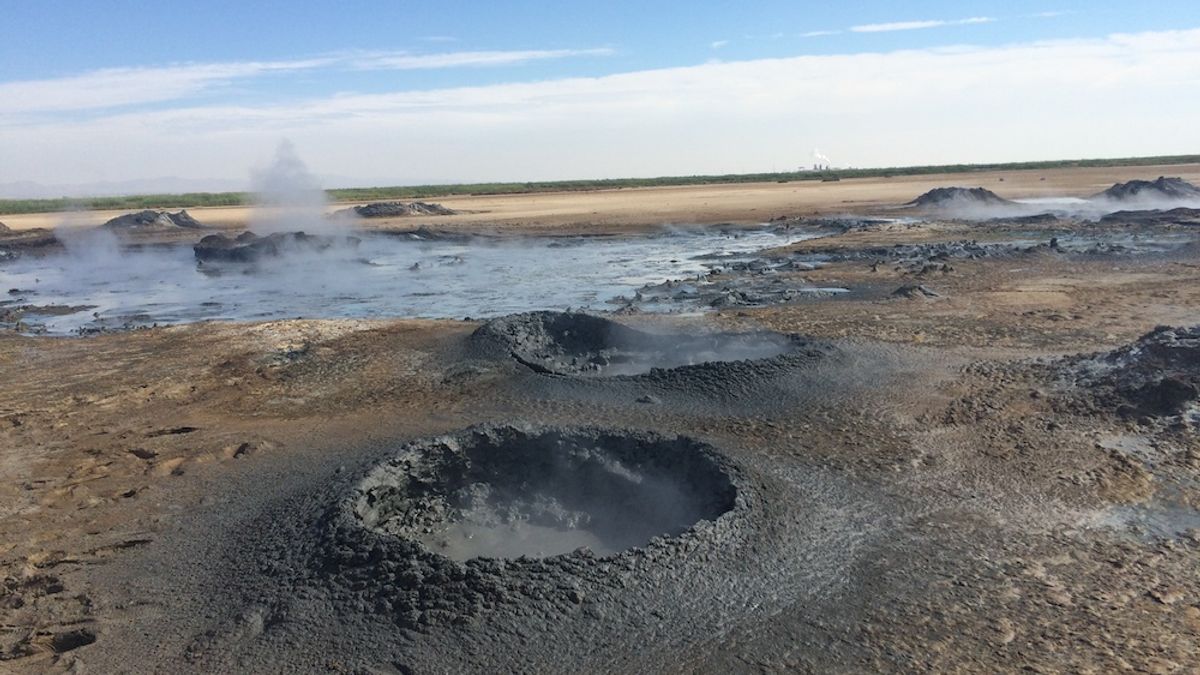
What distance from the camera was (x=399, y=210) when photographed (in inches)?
2045

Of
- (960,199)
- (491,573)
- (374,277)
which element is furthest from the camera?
(960,199)

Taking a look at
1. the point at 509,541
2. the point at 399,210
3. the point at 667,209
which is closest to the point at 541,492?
the point at 509,541

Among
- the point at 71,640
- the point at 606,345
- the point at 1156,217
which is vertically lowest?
the point at 71,640

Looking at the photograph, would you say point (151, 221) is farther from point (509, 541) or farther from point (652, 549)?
point (652, 549)

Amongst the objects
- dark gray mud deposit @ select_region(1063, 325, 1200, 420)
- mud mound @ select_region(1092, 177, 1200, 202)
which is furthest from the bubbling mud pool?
mud mound @ select_region(1092, 177, 1200, 202)

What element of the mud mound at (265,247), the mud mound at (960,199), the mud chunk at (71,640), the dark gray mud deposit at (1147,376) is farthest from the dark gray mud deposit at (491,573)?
the mud mound at (960,199)

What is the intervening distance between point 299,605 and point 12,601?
2024mm

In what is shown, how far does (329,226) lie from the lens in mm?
37906

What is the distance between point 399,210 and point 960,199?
31.9m

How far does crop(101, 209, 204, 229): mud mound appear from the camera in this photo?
45562mm

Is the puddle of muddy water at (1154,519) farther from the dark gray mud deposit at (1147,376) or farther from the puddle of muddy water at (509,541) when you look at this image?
the puddle of muddy water at (509,541)

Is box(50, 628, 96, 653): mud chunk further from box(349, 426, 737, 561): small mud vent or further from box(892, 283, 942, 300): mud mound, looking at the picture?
box(892, 283, 942, 300): mud mound

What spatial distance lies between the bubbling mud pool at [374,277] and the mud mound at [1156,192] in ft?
57.1

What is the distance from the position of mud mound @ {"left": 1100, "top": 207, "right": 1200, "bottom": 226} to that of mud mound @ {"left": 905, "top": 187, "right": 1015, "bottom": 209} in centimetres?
932
